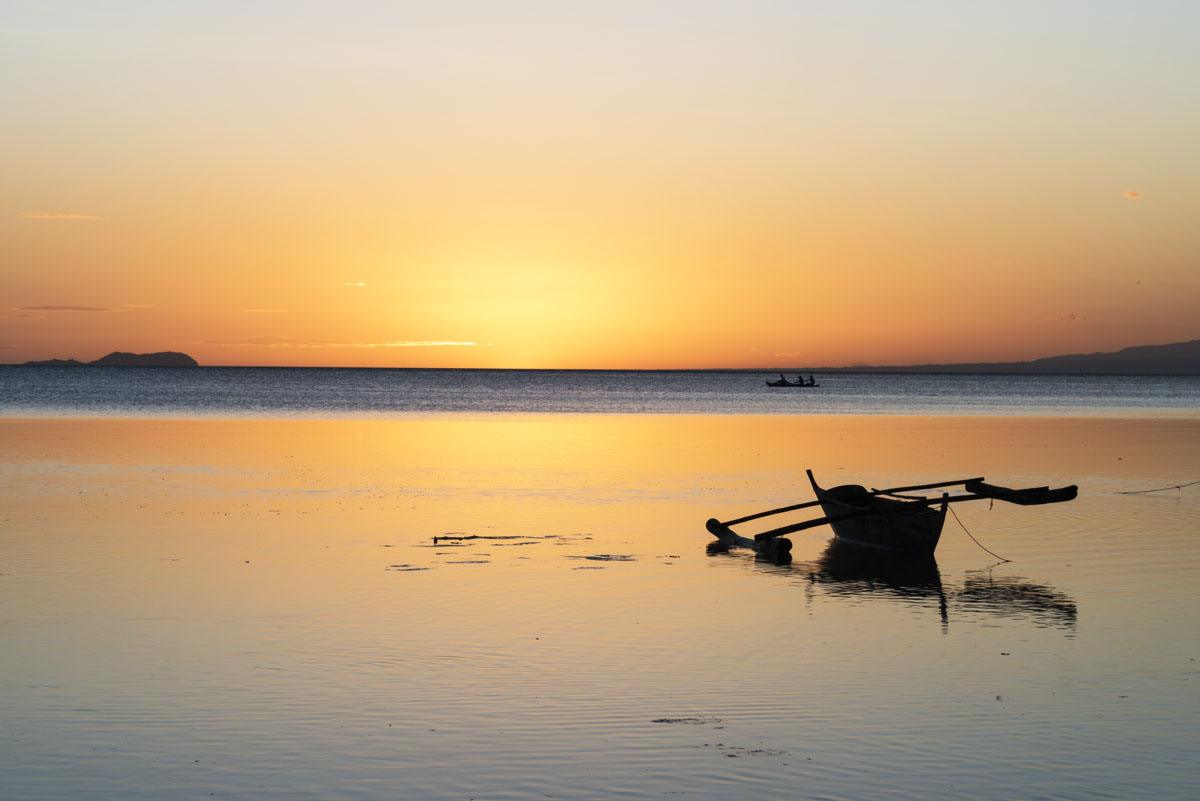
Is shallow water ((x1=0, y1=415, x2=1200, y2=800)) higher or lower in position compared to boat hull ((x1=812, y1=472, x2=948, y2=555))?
lower

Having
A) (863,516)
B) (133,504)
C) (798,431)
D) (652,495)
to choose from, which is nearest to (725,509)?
A: (652,495)

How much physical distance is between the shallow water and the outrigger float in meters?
0.58

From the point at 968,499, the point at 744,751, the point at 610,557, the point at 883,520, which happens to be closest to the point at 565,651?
the point at 744,751

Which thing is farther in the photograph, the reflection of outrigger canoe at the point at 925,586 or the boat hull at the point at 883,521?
the boat hull at the point at 883,521

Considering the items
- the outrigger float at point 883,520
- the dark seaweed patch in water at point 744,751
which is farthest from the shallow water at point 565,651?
the outrigger float at point 883,520

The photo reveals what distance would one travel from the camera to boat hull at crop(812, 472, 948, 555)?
24.3m

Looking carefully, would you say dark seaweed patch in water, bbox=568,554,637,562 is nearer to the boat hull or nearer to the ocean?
the ocean

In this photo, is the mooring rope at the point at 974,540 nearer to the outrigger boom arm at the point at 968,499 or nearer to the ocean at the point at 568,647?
the ocean at the point at 568,647

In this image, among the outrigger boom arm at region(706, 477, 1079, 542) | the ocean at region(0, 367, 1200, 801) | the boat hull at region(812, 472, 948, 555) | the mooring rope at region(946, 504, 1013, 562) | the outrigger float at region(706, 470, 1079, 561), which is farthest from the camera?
the boat hull at region(812, 472, 948, 555)

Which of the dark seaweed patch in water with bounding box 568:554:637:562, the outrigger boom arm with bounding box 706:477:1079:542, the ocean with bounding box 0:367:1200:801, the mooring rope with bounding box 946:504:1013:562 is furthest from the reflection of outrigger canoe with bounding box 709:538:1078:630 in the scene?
the dark seaweed patch in water with bounding box 568:554:637:562

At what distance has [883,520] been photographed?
2533cm

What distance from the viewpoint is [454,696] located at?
13227 mm

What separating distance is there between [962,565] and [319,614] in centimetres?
1185

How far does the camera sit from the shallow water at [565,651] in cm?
1100
